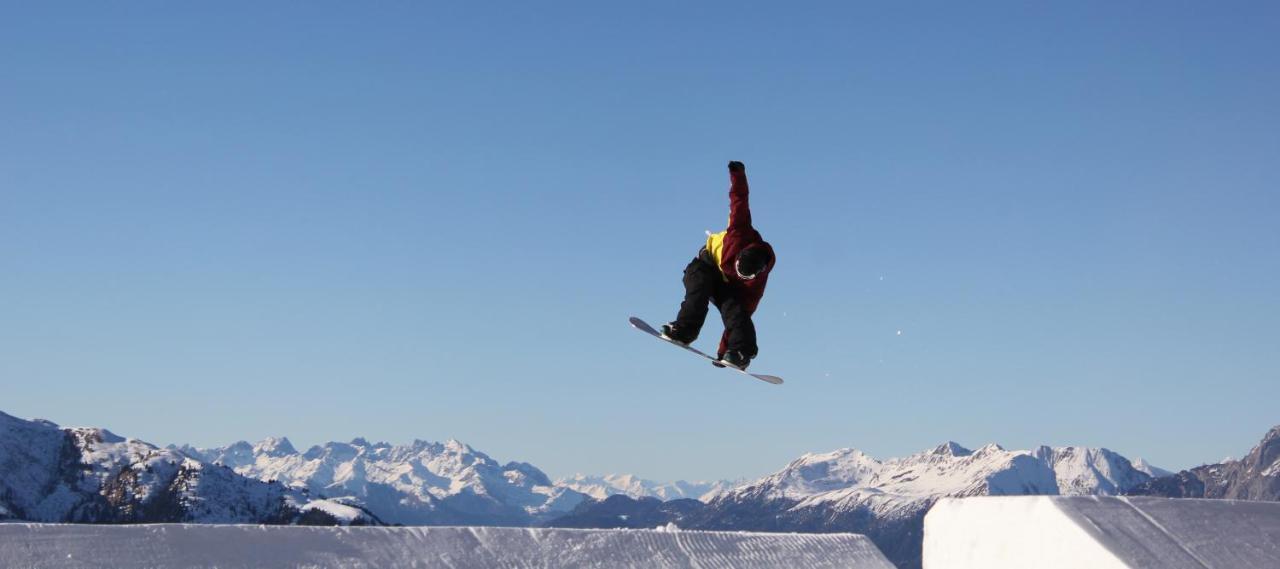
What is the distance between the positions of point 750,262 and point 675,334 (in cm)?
148

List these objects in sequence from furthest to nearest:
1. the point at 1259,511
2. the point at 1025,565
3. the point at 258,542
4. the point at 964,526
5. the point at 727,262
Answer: the point at 1259,511 → the point at 964,526 → the point at 1025,565 → the point at 727,262 → the point at 258,542

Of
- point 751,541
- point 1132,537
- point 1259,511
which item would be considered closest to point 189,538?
point 751,541

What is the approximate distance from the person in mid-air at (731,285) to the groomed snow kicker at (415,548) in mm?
2823

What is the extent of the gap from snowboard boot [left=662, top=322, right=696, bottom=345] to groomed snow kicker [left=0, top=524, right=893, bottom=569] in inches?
107

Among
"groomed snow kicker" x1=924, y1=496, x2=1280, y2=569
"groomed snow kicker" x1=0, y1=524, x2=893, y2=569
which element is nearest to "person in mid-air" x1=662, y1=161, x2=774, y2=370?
"groomed snow kicker" x1=0, y1=524, x2=893, y2=569

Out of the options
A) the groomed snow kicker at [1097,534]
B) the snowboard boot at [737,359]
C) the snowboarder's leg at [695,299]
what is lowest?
the groomed snow kicker at [1097,534]

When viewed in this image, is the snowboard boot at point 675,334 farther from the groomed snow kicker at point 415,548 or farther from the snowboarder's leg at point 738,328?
the groomed snow kicker at point 415,548

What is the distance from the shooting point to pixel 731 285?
13867 millimetres

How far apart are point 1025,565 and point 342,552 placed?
904 centimetres

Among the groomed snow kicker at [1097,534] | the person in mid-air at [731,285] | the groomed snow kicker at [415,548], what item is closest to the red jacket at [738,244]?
the person in mid-air at [731,285]

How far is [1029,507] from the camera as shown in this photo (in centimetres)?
1587

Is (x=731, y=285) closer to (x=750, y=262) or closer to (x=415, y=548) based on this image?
(x=750, y=262)

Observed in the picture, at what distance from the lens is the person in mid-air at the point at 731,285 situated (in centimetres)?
1325

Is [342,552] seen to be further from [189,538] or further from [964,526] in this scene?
[964,526]
